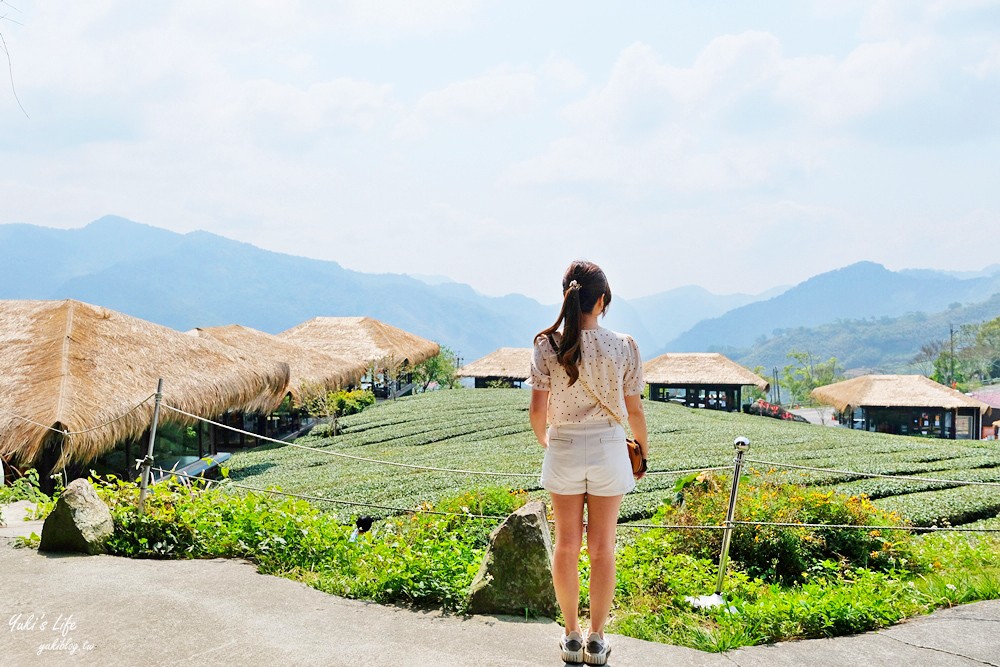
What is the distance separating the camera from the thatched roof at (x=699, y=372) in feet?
120

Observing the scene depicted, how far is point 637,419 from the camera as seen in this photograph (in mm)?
3232

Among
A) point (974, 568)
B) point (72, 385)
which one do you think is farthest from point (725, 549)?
point (72, 385)

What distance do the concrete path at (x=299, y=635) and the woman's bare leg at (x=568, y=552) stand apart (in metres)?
0.23

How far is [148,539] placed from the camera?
4777mm

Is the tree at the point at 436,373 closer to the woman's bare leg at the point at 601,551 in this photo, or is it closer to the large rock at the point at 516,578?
the large rock at the point at 516,578

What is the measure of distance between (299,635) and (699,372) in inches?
1409

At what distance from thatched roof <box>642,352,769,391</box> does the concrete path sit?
110 ft

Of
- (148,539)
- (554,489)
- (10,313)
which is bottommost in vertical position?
(148,539)

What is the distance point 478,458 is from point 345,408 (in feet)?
36.6

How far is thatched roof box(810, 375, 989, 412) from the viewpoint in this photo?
31.2 meters

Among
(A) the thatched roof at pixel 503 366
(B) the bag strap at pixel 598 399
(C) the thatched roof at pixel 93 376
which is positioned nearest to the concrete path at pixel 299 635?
(B) the bag strap at pixel 598 399

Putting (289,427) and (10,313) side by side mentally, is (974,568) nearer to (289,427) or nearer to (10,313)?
(10,313)

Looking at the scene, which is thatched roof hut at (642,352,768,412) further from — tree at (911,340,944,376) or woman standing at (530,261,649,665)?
tree at (911,340,944,376)

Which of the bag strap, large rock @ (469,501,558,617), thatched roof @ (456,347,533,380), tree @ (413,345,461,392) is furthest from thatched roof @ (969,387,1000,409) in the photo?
the bag strap
